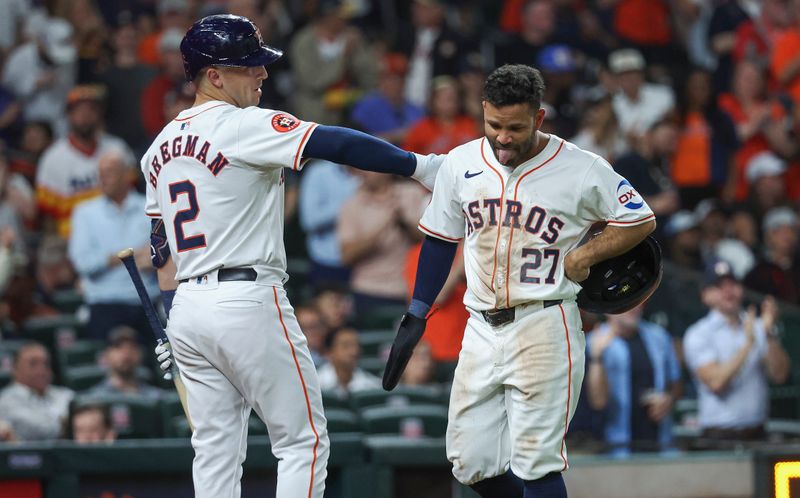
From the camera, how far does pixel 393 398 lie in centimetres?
899

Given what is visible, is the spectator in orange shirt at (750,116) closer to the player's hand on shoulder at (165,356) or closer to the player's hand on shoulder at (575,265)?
the player's hand on shoulder at (575,265)

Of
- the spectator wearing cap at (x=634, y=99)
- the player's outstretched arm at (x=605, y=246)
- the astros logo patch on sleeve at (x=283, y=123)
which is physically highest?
the spectator wearing cap at (x=634, y=99)

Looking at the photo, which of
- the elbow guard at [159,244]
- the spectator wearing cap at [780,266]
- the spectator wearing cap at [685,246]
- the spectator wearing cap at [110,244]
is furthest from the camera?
the spectator wearing cap at [685,246]

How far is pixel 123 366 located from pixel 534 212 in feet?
14.5

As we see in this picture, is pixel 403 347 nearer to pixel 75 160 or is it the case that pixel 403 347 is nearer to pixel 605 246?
pixel 605 246

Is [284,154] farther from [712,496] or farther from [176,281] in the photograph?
[712,496]

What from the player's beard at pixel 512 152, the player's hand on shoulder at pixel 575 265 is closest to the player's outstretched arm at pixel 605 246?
the player's hand on shoulder at pixel 575 265

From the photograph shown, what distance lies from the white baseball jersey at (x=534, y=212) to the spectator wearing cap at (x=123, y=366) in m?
3.97

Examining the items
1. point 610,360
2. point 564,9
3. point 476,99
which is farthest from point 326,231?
point 564,9

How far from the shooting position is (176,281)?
216 inches

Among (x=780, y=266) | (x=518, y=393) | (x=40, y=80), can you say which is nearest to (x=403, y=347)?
(x=518, y=393)

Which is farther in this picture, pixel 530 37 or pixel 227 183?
pixel 530 37

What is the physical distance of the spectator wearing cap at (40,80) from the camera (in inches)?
477

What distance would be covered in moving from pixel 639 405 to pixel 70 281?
4734 mm
